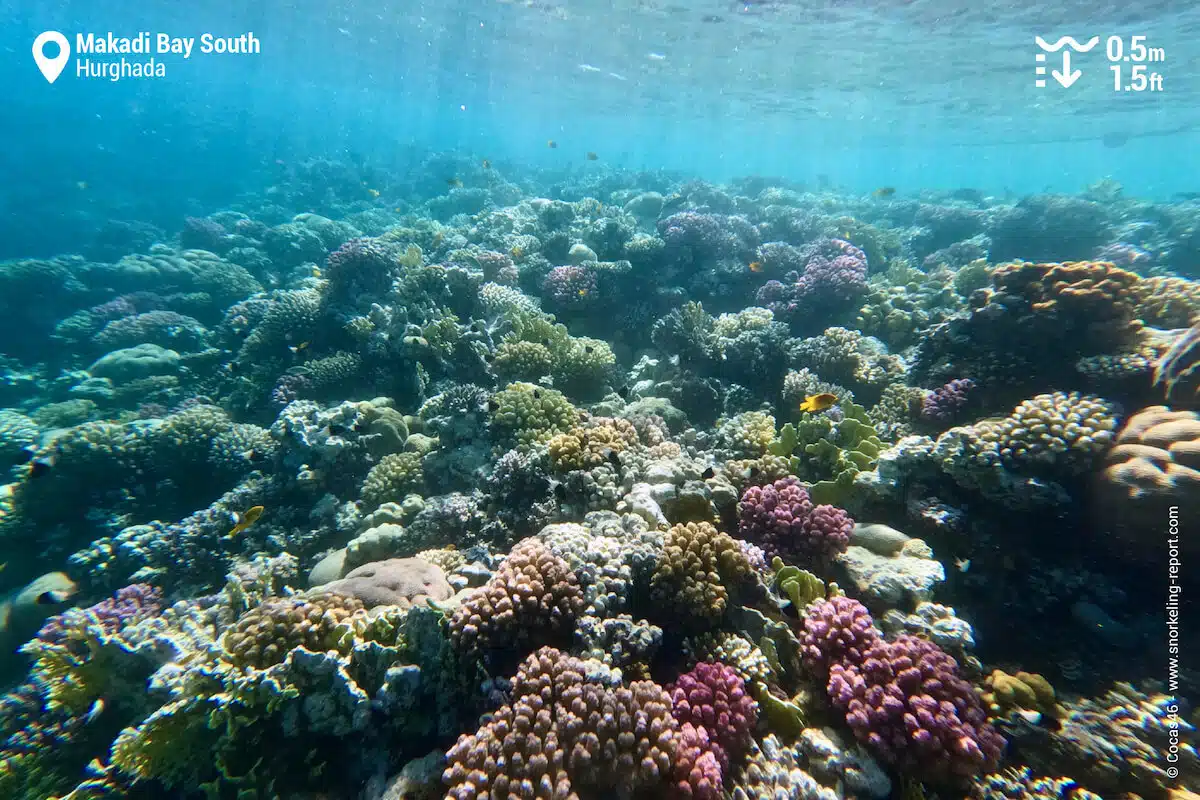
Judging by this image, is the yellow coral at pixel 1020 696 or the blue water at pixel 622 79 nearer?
the yellow coral at pixel 1020 696

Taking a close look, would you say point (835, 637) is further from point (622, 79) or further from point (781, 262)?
point (622, 79)

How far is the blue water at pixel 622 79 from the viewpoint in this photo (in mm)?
24000

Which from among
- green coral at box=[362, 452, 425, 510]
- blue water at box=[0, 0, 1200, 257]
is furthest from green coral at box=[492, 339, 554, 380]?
blue water at box=[0, 0, 1200, 257]

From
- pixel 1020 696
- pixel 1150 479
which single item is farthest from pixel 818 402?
pixel 1020 696

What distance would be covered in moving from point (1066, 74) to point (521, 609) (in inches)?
1707

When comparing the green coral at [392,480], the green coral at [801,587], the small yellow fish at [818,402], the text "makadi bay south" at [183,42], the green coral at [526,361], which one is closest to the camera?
the green coral at [801,587]

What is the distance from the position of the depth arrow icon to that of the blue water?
0.77 meters

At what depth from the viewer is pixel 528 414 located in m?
7.12

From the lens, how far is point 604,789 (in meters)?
3.10

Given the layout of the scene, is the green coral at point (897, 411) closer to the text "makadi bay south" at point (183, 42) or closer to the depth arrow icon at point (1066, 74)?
the depth arrow icon at point (1066, 74)

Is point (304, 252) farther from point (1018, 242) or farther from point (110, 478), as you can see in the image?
point (1018, 242)

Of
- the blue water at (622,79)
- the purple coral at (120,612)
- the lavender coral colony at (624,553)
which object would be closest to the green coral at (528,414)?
the lavender coral colony at (624,553)

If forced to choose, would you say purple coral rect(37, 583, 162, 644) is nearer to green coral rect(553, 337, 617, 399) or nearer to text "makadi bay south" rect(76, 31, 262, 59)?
green coral rect(553, 337, 617, 399)

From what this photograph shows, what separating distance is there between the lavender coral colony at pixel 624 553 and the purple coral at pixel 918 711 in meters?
0.02
